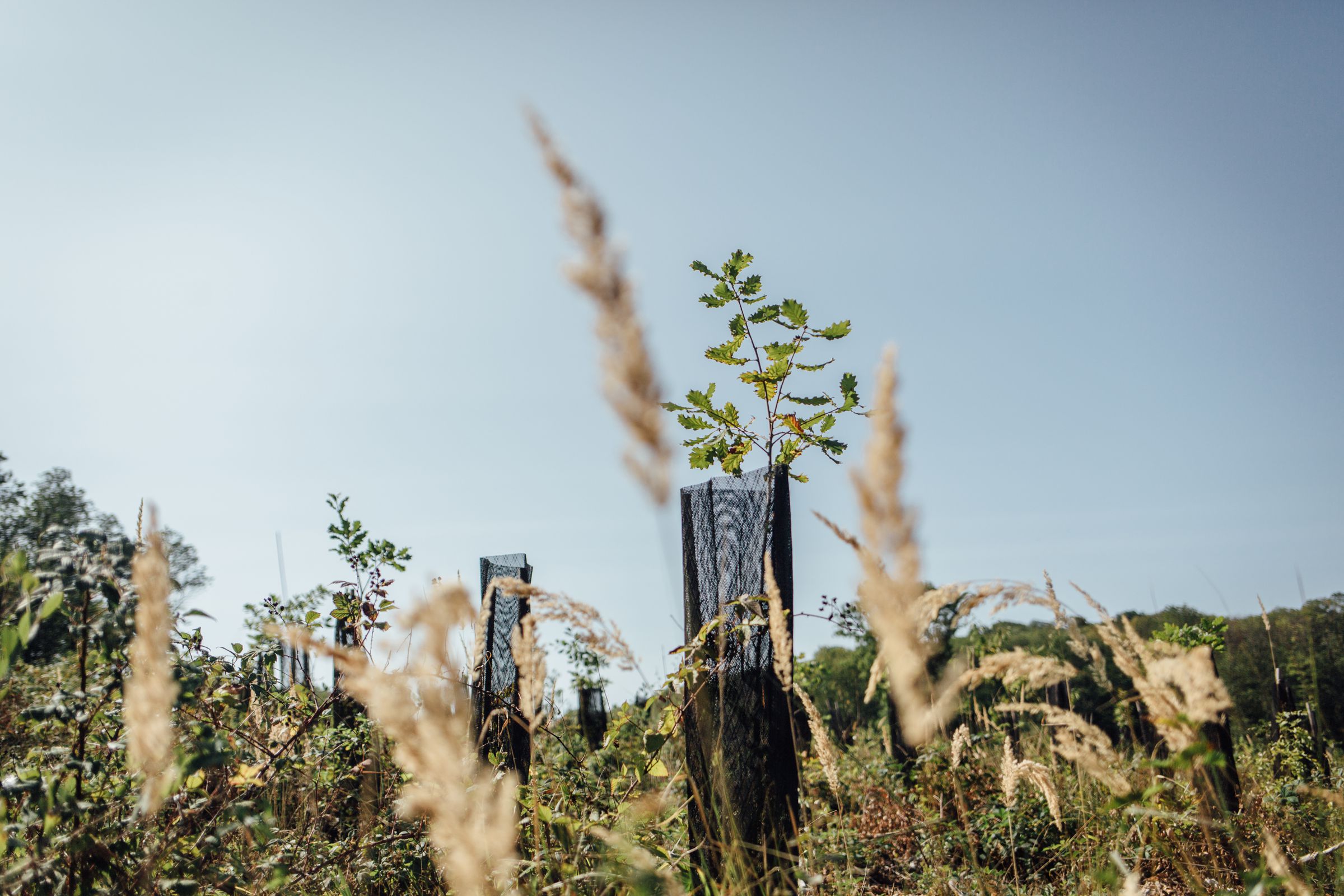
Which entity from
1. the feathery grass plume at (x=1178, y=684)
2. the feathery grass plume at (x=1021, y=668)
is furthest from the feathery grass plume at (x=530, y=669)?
the feathery grass plume at (x=1178, y=684)

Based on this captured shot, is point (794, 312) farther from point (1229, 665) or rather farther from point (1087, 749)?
point (1229, 665)

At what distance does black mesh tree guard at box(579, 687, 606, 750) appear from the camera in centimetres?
476

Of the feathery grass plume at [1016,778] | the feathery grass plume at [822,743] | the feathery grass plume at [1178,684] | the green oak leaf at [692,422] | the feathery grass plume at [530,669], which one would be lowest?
the feathery grass plume at [1016,778]

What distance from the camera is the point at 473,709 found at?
108 inches

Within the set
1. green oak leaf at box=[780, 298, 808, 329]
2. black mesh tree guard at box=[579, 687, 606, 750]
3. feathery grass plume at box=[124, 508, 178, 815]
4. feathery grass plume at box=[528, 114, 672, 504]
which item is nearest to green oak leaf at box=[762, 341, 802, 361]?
green oak leaf at box=[780, 298, 808, 329]

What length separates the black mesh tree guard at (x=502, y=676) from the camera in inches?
100

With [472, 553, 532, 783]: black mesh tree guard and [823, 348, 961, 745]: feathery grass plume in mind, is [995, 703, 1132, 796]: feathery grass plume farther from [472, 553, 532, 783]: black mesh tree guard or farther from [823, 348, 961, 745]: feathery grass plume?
[472, 553, 532, 783]: black mesh tree guard

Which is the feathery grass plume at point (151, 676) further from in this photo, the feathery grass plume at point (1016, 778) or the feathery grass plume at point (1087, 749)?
the feathery grass plume at point (1016, 778)

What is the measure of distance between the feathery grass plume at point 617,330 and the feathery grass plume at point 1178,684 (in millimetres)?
799

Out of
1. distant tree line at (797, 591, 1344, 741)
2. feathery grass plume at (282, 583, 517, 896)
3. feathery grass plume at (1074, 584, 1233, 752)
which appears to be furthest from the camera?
distant tree line at (797, 591, 1344, 741)

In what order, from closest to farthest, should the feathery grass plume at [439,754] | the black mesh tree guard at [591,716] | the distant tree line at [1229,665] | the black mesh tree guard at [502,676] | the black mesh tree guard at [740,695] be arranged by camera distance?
the feathery grass plume at [439,754]
the black mesh tree guard at [740,695]
the black mesh tree guard at [502,676]
the black mesh tree guard at [591,716]
the distant tree line at [1229,665]

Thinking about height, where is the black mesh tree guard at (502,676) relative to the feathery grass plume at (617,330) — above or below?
below

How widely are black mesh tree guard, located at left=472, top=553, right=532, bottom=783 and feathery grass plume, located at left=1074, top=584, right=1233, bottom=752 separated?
165 centimetres

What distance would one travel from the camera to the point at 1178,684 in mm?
1114
